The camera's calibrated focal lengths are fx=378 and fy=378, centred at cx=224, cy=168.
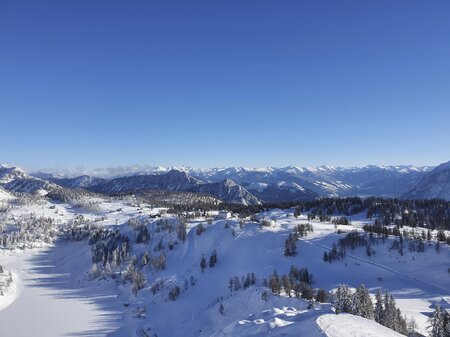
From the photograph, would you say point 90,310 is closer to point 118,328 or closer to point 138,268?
point 118,328

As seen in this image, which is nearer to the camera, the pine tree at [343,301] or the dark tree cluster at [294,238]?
the pine tree at [343,301]

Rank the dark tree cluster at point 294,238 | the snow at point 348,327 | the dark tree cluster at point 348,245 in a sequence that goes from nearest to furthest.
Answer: the snow at point 348,327 < the dark tree cluster at point 348,245 < the dark tree cluster at point 294,238

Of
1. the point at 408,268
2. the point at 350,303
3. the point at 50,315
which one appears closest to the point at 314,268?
the point at 408,268

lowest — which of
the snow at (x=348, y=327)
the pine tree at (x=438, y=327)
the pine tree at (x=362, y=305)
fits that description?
the pine tree at (x=438, y=327)

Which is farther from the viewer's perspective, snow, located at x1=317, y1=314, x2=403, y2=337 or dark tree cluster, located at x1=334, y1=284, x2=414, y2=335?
dark tree cluster, located at x1=334, y1=284, x2=414, y2=335

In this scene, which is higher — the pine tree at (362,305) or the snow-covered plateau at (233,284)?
the pine tree at (362,305)

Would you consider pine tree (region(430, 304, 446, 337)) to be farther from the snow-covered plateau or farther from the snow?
the snow

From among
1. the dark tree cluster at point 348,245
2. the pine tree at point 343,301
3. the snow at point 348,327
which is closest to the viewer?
the snow at point 348,327

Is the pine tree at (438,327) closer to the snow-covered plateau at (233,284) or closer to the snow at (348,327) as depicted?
the snow-covered plateau at (233,284)

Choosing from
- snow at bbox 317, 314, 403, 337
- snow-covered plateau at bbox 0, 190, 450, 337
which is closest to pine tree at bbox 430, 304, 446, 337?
snow-covered plateau at bbox 0, 190, 450, 337

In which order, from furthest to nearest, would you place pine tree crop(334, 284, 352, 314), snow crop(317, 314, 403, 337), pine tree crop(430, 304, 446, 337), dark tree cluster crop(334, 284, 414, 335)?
pine tree crop(334, 284, 352, 314), dark tree cluster crop(334, 284, 414, 335), pine tree crop(430, 304, 446, 337), snow crop(317, 314, 403, 337)

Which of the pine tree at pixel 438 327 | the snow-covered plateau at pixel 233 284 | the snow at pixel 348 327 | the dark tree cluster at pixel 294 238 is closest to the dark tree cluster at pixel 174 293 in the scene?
the snow-covered plateau at pixel 233 284
